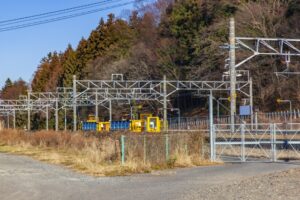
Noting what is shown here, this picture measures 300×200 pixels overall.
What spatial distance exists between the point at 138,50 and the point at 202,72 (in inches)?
844

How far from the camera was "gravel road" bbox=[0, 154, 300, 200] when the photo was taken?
13.9 metres

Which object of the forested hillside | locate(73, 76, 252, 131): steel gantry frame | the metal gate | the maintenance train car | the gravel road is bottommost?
the gravel road

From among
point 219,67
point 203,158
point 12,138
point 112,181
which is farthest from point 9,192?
point 219,67

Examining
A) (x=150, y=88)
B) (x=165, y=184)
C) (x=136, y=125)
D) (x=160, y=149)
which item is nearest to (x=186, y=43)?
(x=150, y=88)

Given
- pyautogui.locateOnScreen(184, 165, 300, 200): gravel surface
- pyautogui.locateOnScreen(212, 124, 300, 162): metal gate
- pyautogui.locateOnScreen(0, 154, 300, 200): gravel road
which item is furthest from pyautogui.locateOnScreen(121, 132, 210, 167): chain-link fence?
pyautogui.locateOnScreen(184, 165, 300, 200): gravel surface

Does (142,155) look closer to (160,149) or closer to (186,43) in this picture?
(160,149)

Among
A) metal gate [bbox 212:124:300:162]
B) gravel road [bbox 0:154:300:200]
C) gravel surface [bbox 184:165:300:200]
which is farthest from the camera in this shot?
metal gate [bbox 212:124:300:162]

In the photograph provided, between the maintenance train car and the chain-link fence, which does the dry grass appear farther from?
the maintenance train car

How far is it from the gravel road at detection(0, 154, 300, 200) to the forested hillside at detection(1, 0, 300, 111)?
4156 centimetres

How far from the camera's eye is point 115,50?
101000 millimetres

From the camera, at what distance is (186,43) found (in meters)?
81.4

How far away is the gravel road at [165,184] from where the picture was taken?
13.9 metres

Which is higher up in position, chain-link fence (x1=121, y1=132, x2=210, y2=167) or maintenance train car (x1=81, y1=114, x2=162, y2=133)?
maintenance train car (x1=81, y1=114, x2=162, y2=133)

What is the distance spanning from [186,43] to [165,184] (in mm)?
65854
